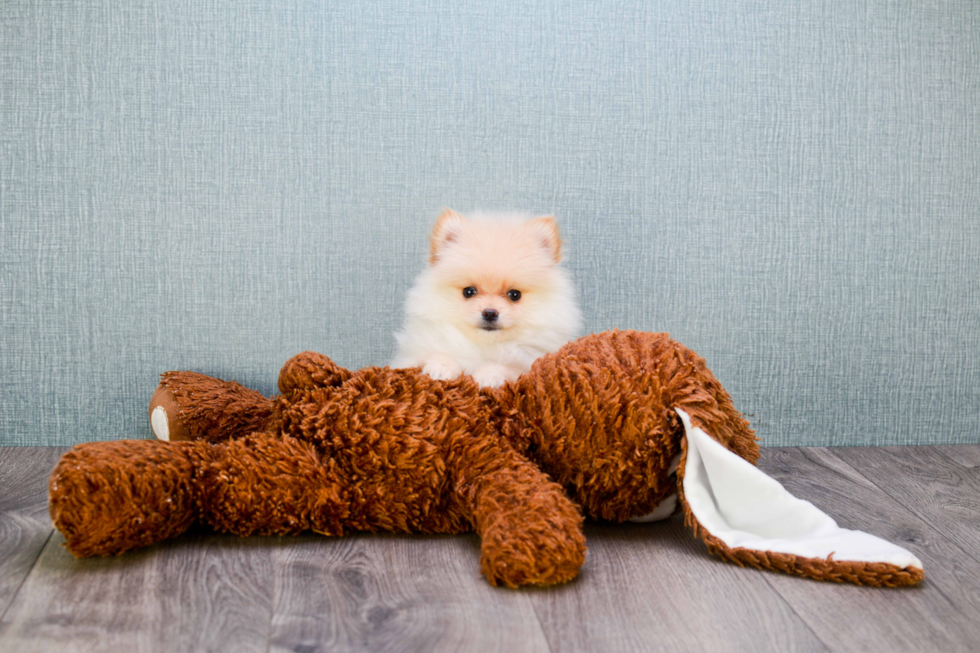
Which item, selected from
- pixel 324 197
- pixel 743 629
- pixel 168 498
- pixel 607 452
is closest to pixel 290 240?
pixel 324 197

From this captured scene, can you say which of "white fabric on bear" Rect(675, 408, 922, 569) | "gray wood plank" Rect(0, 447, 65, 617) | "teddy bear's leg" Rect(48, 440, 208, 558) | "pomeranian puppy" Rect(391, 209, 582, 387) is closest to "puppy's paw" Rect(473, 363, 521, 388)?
"pomeranian puppy" Rect(391, 209, 582, 387)

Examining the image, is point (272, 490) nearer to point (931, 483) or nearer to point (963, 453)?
point (931, 483)

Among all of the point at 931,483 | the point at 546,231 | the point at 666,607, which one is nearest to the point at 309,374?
the point at 546,231

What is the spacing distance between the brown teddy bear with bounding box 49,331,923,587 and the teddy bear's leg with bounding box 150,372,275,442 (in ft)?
0.87

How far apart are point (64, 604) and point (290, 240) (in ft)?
2.47

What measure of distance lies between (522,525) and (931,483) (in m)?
0.88

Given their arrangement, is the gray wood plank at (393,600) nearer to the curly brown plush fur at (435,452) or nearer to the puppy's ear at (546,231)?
the curly brown plush fur at (435,452)

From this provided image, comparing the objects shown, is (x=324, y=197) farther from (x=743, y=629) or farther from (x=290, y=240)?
(x=743, y=629)

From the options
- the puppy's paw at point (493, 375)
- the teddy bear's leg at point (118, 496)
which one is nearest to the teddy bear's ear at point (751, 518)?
the puppy's paw at point (493, 375)

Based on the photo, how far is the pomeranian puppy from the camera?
1.20m

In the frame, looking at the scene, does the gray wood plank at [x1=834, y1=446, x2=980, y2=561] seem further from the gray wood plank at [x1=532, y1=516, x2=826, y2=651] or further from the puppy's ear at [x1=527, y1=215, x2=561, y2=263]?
the puppy's ear at [x1=527, y1=215, x2=561, y2=263]

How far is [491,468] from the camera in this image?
1.01m

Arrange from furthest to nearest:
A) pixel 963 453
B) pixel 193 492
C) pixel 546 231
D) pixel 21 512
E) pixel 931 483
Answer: pixel 963 453 → pixel 931 483 → pixel 546 231 → pixel 21 512 → pixel 193 492

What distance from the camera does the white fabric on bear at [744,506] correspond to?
3.20ft
